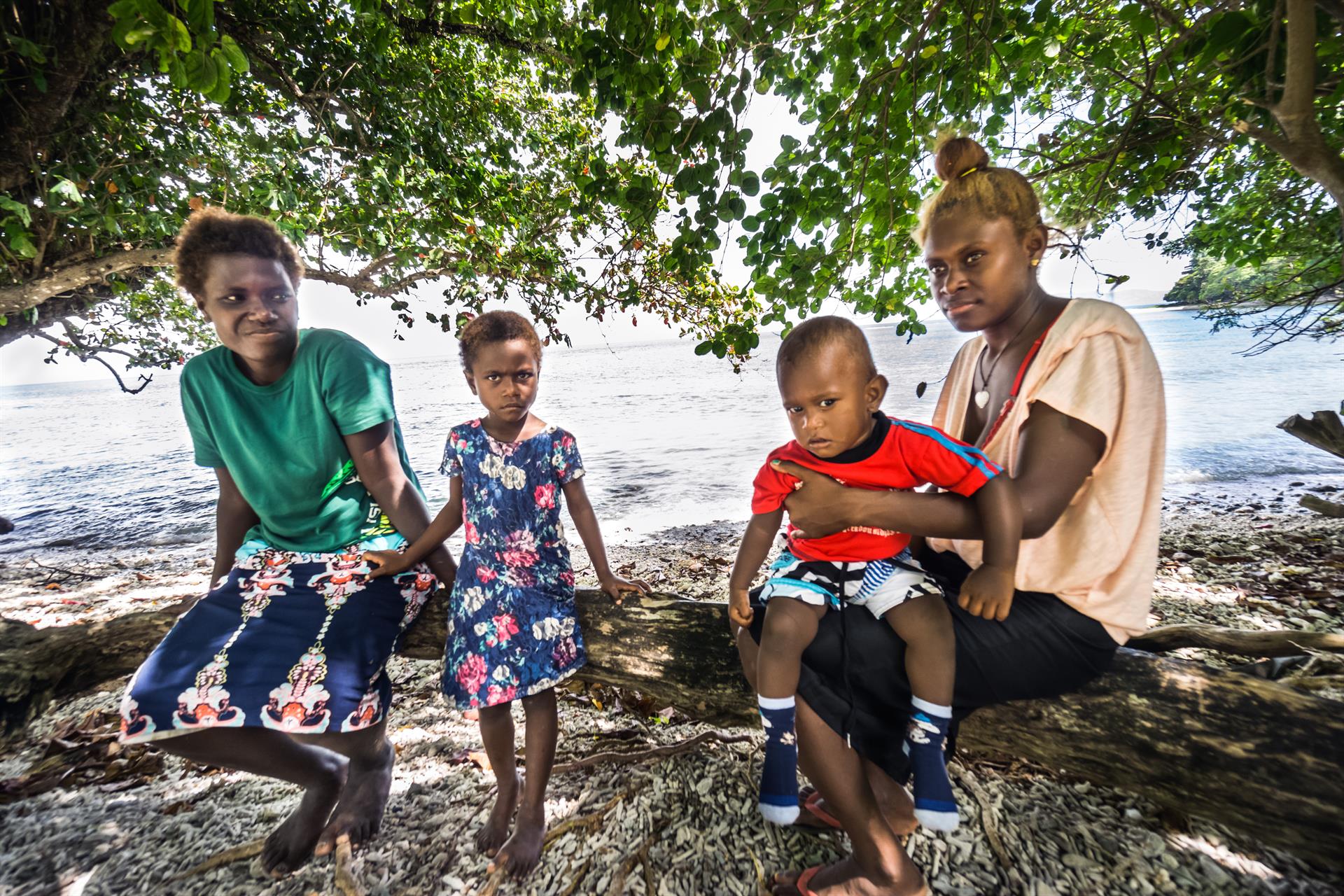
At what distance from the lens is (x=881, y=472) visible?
5.45 ft

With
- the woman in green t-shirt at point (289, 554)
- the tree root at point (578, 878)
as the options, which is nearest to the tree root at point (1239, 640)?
the tree root at point (578, 878)

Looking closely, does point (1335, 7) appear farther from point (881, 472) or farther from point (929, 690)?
point (929, 690)

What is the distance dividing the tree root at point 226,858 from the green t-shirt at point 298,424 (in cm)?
108

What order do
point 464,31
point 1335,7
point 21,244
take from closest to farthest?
1. point 1335,7
2. point 21,244
3. point 464,31

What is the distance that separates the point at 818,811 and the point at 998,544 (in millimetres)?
1209

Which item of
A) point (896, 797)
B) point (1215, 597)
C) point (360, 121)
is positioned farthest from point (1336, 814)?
point (360, 121)

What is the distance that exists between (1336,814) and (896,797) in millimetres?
1109

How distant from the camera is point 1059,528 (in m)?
1.63

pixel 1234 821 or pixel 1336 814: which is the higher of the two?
pixel 1336 814

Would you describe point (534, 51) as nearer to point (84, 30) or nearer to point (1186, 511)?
point (84, 30)

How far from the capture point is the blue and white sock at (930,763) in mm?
1469

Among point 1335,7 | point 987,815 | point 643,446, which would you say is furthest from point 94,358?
point 1335,7

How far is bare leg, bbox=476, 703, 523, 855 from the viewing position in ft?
6.38

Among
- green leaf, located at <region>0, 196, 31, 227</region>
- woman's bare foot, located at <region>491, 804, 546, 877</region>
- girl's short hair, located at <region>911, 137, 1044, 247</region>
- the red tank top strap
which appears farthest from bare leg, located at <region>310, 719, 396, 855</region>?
green leaf, located at <region>0, 196, 31, 227</region>
